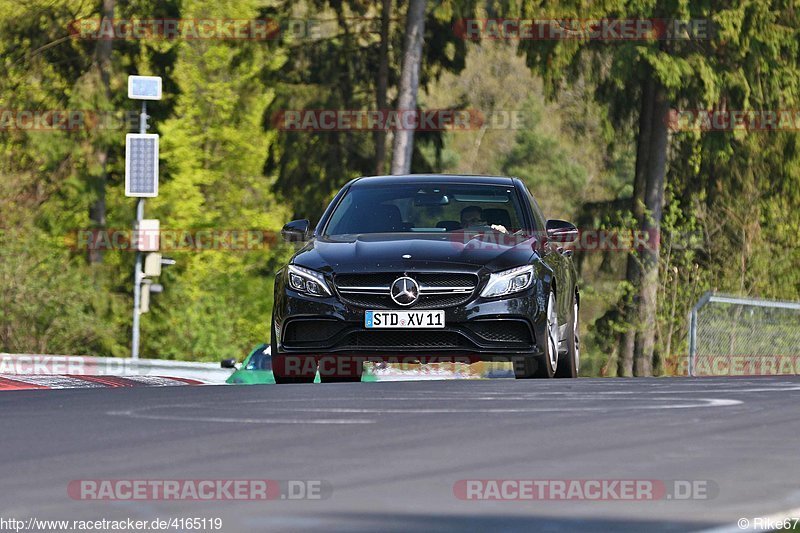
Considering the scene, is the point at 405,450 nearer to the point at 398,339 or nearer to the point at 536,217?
the point at 398,339

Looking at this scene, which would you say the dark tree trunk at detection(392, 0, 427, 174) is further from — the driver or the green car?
the driver

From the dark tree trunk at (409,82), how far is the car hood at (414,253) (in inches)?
849

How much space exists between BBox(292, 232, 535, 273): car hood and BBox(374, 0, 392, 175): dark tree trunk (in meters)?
30.7

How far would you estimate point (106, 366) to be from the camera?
116 feet

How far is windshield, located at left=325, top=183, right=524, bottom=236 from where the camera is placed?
45.9ft

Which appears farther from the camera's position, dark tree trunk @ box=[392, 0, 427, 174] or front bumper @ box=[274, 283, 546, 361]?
dark tree trunk @ box=[392, 0, 427, 174]

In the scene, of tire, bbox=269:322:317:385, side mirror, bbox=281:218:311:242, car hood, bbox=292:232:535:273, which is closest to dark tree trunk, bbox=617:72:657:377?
side mirror, bbox=281:218:311:242

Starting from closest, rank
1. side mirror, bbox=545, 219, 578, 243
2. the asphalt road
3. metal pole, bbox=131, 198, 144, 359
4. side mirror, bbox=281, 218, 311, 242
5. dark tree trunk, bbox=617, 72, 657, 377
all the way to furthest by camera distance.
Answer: the asphalt road
side mirror, bbox=281, 218, 311, 242
side mirror, bbox=545, 219, 578, 243
dark tree trunk, bbox=617, 72, 657, 377
metal pole, bbox=131, 198, 144, 359

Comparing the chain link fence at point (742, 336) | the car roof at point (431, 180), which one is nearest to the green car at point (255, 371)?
the chain link fence at point (742, 336)

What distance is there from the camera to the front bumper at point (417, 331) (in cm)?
1268

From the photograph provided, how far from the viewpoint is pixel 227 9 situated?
67.6 metres

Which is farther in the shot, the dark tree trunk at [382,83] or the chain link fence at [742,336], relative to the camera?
the dark tree trunk at [382,83]

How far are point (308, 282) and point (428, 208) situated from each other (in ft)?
7.37

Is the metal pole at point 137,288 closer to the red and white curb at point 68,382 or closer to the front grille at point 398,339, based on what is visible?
the red and white curb at point 68,382
